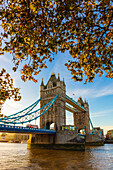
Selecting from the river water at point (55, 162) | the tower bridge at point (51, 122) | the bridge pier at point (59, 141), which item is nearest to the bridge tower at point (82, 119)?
the tower bridge at point (51, 122)

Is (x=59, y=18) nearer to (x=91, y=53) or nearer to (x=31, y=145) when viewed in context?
(x=91, y=53)

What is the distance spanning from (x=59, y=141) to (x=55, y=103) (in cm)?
1053

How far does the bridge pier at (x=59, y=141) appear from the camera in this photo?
3072cm

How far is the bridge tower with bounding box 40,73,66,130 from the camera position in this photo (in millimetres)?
38906

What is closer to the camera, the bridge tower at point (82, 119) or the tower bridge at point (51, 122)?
the tower bridge at point (51, 122)

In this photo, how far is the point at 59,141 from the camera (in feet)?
108

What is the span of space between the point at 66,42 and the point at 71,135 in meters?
29.6

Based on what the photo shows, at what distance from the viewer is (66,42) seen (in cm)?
596

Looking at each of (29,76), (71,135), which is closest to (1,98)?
(29,76)

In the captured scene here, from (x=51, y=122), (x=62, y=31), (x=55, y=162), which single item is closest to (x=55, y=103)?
(x=51, y=122)

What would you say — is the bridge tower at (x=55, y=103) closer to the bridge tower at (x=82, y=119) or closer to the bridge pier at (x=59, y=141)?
the bridge pier at (x=59, y=141)

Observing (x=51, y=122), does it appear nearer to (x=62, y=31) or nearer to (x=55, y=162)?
(x=55, y=162)

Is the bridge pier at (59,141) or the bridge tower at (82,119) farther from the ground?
the bridge tower at (82,119)

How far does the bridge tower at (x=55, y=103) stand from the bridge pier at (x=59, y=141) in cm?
399
